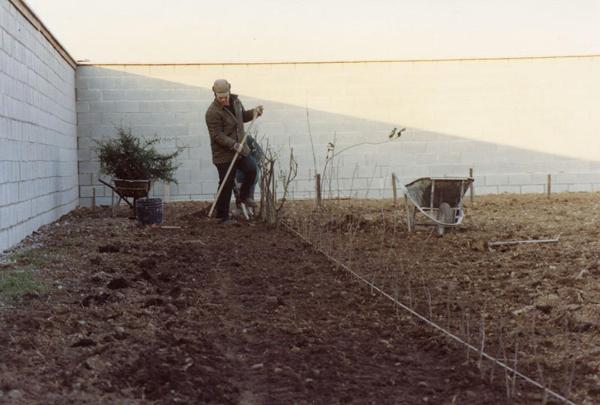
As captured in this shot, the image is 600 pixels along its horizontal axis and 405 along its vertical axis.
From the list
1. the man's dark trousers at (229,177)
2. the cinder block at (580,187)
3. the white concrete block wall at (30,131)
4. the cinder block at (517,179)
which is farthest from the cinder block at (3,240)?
the cinder block at (580,187)

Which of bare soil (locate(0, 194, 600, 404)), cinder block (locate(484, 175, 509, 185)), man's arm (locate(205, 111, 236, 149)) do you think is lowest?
bare soil (locate(0, 194, 600, 404))

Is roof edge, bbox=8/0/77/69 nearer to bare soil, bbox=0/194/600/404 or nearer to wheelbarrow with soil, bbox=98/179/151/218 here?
wheelbarrow with soil, bbox=98/179/151/218

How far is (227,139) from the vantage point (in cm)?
830

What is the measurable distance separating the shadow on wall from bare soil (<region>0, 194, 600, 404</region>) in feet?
14.9

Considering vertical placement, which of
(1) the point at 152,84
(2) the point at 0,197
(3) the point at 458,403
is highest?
(1) the point at 152,84

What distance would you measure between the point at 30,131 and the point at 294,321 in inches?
176

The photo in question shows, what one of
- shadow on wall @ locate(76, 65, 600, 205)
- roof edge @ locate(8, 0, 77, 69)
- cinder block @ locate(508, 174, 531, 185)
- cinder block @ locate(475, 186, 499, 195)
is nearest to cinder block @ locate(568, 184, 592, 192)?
shadow on wall @ locate(76, 65, 600, 205)

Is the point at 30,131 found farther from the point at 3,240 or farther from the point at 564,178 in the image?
the point at 564,178

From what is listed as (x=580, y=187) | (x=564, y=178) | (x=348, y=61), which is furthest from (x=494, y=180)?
(x=348, y=61)

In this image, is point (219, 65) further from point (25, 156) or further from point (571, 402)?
point (571, 402)

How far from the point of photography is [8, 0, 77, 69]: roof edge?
23.8 ft

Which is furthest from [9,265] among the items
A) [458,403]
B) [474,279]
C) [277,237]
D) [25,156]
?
[458,403]

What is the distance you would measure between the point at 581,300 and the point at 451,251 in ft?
6.94

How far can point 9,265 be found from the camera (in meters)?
5.52
